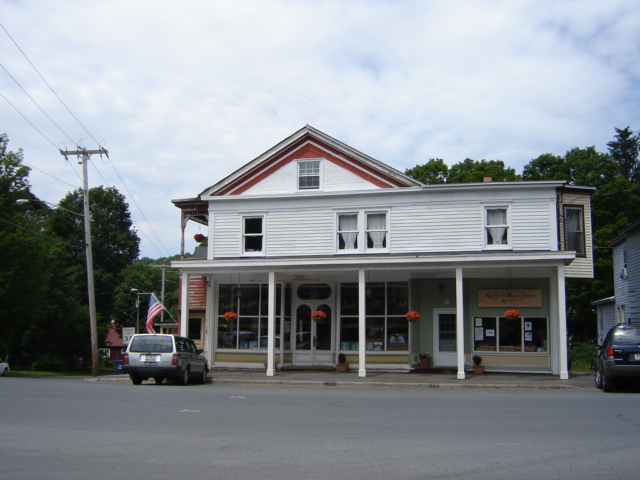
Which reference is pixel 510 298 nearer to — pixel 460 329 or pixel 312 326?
pixel 460 329

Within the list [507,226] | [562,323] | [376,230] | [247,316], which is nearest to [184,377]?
[247,316]

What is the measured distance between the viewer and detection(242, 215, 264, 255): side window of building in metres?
25.3

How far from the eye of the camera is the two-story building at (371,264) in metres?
23.2

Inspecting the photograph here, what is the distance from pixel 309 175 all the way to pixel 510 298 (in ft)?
29.5

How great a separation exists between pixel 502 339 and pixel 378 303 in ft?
15.9

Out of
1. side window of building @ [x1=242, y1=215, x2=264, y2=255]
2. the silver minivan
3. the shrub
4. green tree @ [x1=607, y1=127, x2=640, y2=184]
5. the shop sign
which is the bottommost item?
the shrub

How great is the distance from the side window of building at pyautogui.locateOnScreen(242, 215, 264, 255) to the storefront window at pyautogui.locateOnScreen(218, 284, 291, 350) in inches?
68.6

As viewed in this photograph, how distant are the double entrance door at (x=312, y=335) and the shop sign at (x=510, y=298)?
594cm

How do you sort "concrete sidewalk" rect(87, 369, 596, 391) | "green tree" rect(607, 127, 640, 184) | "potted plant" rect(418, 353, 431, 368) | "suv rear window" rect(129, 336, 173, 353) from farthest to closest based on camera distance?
"green tree" rect(607, 127, 640, 184)
"potted plant" rect(418, 353, 431, 368)
"suv rear window" rect(129, 336, 173, 353)
"concrete sidewalk" rect(87, 369, 596, 391)

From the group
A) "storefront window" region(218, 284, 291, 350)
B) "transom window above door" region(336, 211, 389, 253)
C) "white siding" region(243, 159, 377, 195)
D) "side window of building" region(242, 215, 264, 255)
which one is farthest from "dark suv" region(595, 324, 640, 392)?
"side window of building" region(242, 215, 264, 255)

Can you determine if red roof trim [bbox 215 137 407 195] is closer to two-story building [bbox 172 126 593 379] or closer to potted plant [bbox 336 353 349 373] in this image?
two-story building [bbox 172 126 593 379]

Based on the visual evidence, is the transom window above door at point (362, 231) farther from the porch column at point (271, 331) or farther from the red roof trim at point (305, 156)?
the porch column at point (271, 331)

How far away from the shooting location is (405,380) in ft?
68.9

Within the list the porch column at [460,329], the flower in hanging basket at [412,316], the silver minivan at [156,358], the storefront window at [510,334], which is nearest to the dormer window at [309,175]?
the flower in hanging basket at [412,316]
